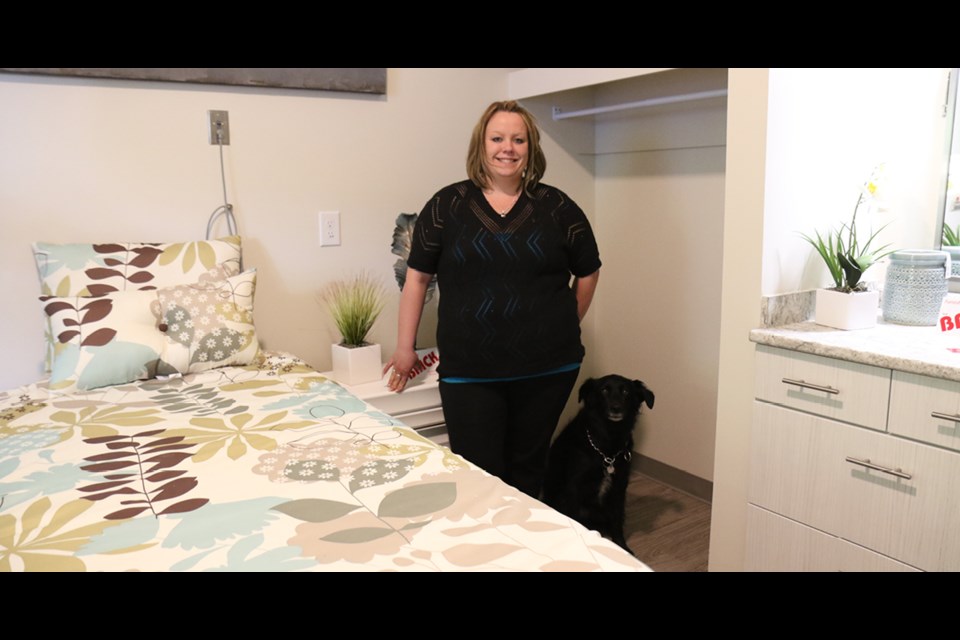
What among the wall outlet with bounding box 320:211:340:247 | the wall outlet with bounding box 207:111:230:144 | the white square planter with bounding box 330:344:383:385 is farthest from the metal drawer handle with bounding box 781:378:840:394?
the wall outlet with bounding box 207:111:230:144

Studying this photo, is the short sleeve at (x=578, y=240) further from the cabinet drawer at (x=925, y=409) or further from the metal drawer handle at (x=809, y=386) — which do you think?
the cabinet drawer at (x=925, y=409)

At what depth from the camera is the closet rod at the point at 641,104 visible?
2.39 metres

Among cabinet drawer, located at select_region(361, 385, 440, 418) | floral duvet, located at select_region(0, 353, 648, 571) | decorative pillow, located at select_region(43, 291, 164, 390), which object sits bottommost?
cabinet drawer, located at select_region(361, 385, 440, 418)


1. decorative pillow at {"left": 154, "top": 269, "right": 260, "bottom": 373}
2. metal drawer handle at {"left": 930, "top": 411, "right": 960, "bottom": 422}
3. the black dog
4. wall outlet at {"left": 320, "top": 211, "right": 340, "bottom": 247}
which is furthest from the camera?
wall outlet at {"left": 320, "top": 211, "right": 340, "bottom": 247}

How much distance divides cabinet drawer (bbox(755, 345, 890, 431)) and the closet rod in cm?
96

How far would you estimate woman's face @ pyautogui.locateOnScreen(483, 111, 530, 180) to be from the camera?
207cm

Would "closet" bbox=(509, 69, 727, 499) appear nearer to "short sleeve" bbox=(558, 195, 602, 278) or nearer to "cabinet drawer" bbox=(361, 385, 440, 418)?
"short sleeve" bbox=(558, 195, 602, 278)

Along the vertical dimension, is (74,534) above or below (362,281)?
below

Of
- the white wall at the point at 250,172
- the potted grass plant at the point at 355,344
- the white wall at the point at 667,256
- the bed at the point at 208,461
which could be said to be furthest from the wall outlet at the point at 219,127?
the white wall at the point at 667,256
